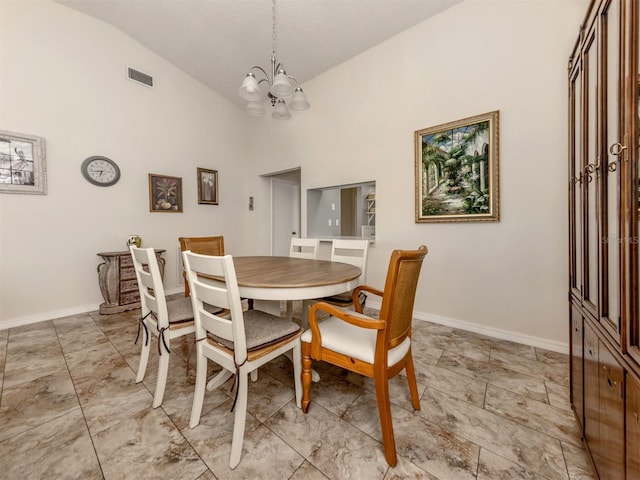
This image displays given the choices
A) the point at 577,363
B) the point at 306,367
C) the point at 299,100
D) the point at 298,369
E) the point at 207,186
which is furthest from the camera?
the point at 207,186

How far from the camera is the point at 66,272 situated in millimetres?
3084

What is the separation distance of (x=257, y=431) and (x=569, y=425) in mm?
1643

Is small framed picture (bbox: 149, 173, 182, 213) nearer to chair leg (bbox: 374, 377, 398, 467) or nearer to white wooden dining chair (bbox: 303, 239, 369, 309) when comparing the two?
white wooden dining chair (bbox: 303, 239, 369, 309)

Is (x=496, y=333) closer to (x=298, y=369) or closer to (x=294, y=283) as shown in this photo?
(x=298, y=369)

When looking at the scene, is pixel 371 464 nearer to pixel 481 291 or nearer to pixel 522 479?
pixel 522 479

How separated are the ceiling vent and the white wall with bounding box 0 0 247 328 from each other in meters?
0.07

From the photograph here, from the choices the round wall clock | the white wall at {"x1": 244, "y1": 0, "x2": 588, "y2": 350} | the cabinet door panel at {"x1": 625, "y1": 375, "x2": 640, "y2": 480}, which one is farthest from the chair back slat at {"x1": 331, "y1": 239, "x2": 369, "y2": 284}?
the round wall clock

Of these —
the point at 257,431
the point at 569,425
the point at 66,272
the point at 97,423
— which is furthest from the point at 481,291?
the point at 66,272

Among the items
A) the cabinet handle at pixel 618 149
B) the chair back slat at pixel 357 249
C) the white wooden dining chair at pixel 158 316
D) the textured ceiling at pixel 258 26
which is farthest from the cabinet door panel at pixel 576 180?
the white wooden dining chair at pixel 158 316

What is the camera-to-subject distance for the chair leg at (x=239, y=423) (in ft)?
3.68

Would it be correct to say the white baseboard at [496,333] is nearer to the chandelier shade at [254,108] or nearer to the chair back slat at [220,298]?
the chair back slat at [220,298]

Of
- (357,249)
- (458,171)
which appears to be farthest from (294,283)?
(458,171)

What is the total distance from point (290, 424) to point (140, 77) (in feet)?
15.1

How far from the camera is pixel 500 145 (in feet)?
7.80
